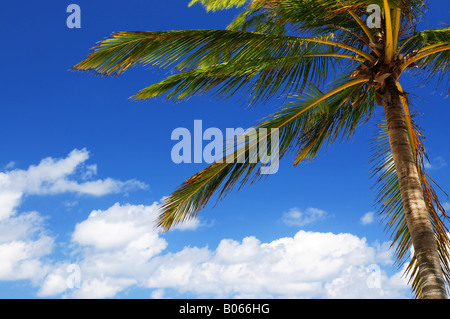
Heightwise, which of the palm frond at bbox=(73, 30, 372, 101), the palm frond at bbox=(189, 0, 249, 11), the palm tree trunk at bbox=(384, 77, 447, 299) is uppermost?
the palm frond at bbox=(189, 0, 249, 11)

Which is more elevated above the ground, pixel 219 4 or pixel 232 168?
pixel 219 4

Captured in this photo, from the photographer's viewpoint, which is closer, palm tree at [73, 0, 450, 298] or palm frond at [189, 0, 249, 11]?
palm tree at [73, 0, 450, 298]

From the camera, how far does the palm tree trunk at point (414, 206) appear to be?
5.36 meters

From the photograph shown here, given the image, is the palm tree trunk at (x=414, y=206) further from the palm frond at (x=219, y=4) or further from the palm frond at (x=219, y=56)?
the palm frond at (x=219, y=4)

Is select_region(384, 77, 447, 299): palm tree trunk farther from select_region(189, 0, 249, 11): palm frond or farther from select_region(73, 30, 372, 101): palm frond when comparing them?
select_region(189, 0, 249, 11): palm frond

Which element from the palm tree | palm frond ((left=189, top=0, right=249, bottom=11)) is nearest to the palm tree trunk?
the palm tree

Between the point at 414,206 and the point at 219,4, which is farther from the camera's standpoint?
the point at 219,4

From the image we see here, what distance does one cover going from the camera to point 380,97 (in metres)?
6.67

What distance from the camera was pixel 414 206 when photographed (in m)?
5.89

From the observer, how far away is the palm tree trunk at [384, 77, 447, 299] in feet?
17.6

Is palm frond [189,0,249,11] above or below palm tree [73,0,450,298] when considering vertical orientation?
above

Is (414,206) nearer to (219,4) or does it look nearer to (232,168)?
(232,168)
